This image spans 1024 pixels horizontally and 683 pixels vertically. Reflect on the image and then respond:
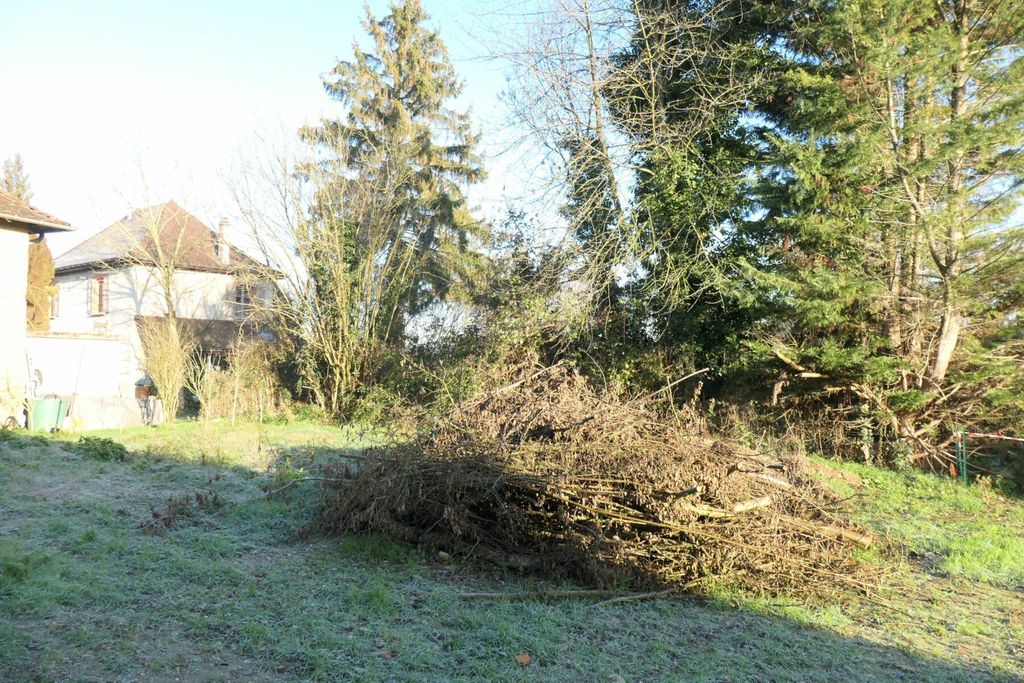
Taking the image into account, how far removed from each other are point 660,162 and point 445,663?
12138 millimetres

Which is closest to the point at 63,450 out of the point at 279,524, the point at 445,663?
the point at 279,524

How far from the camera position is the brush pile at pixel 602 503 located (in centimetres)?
646

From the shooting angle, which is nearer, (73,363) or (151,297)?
(73,363)

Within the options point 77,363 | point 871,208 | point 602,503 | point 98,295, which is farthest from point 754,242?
point 98,295

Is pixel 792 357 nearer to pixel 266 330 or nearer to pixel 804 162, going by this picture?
pixel 804 162

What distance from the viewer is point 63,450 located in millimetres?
12484

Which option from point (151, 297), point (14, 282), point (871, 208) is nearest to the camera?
point (871, 208)

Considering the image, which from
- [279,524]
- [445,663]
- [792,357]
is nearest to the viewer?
[445,663]

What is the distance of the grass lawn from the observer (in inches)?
184

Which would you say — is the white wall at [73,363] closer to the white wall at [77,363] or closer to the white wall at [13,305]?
the white wall at [77,363]

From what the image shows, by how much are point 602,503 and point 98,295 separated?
32529mm

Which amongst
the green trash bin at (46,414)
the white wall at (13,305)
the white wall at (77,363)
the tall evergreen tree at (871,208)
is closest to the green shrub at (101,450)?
the green trash bin at (46,414)

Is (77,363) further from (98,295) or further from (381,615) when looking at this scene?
(381,615)

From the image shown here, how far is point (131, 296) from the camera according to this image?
31.5 metres
